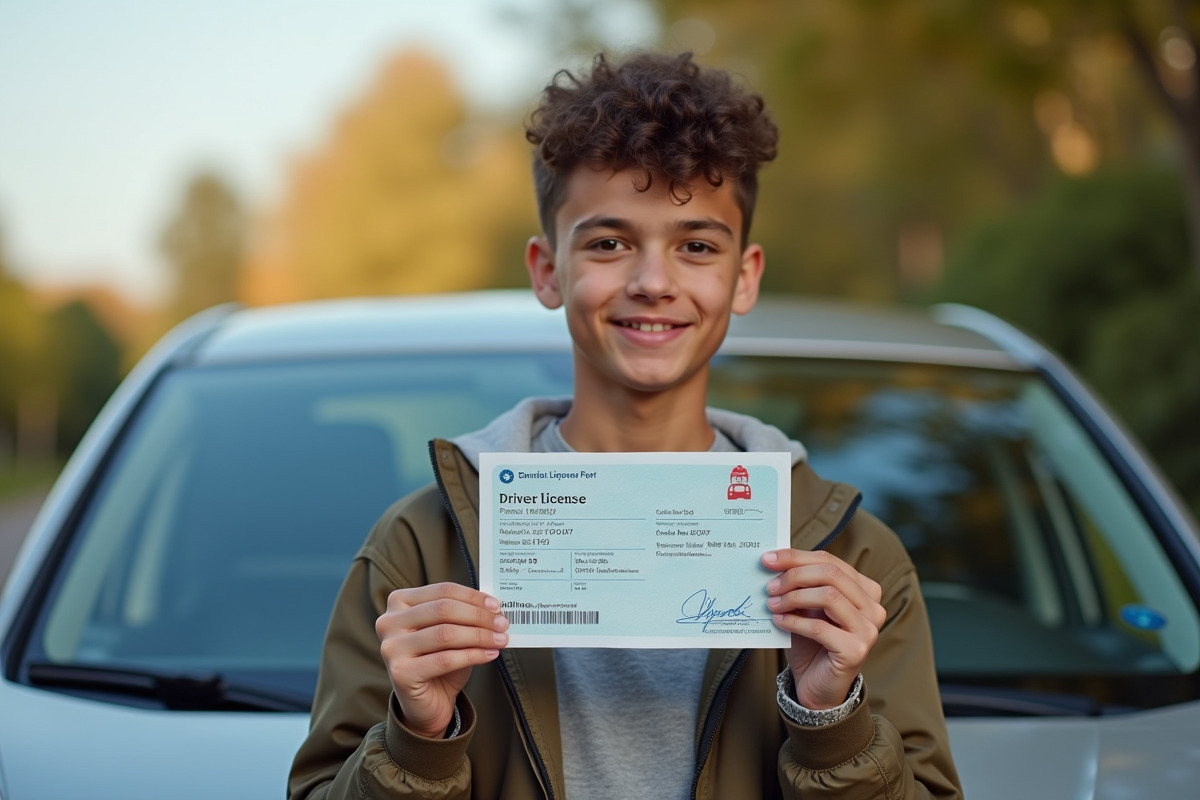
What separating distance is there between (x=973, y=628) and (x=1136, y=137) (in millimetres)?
11391

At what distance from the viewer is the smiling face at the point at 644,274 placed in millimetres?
1860

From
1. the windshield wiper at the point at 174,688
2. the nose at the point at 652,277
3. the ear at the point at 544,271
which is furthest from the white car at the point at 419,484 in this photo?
the nose at the point at 652,277

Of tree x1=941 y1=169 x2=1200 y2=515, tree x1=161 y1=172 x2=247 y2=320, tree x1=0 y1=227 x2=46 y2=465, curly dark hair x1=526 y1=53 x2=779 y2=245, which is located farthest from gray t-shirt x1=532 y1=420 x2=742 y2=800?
tree x1=161 y1=172 x2=247 y2=320

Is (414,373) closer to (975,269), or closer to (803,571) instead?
(803,571)

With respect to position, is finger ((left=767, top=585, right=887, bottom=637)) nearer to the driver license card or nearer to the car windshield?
the driver license card

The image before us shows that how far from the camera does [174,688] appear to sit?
86.0 inches

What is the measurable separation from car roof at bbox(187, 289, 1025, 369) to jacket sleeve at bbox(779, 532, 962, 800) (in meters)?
1.13

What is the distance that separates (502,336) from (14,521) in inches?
Result: 594

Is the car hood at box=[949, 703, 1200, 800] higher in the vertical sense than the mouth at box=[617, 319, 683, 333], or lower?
lower

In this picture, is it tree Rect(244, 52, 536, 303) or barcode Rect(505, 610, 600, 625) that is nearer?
barcode Rect(505, 610, 600, 625)

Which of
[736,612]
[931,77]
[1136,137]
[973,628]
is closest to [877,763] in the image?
[736,612]

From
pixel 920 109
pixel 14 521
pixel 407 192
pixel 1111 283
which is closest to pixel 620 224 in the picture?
pixel 1111 283

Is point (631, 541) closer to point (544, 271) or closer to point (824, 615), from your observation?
point (824, 615)

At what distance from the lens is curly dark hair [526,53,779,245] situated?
1855mm
